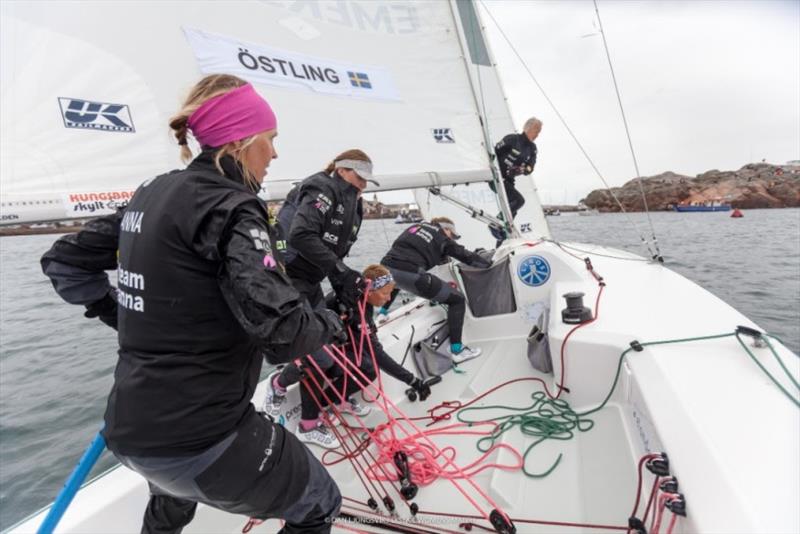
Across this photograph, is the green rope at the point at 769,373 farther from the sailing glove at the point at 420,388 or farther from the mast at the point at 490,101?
the mast at the point at 490,101

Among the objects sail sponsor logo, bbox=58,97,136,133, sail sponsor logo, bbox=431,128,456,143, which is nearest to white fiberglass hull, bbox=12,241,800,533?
sail sponsor logo, bbox=58,97,136,133

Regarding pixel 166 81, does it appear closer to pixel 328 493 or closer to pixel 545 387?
pixel 328 493

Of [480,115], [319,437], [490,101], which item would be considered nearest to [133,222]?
[319,437]

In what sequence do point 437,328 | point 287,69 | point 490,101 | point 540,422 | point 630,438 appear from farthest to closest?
point 490,101
point 437,328
point 287,69
point 540,422
point 630,438

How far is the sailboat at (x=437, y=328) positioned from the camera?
4.05 ft

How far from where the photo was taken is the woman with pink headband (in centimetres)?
80

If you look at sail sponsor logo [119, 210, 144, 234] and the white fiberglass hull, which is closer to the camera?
sail sponsor logo [119, 210, 144, 234]

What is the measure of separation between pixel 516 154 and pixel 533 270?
164 centimetres

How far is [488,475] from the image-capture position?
5.97 feet

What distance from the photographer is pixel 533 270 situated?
130 inches

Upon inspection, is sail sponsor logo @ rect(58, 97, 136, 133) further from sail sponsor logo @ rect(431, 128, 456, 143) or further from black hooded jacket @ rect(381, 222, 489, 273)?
sail sponsor logo @ rect(431, 128, 456, 143)

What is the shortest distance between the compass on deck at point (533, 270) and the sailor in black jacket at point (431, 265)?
0.96ft

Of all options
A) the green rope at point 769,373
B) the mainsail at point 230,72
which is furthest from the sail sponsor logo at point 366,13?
the green rope at point 769,373

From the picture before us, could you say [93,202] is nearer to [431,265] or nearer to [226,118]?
[226,118]
